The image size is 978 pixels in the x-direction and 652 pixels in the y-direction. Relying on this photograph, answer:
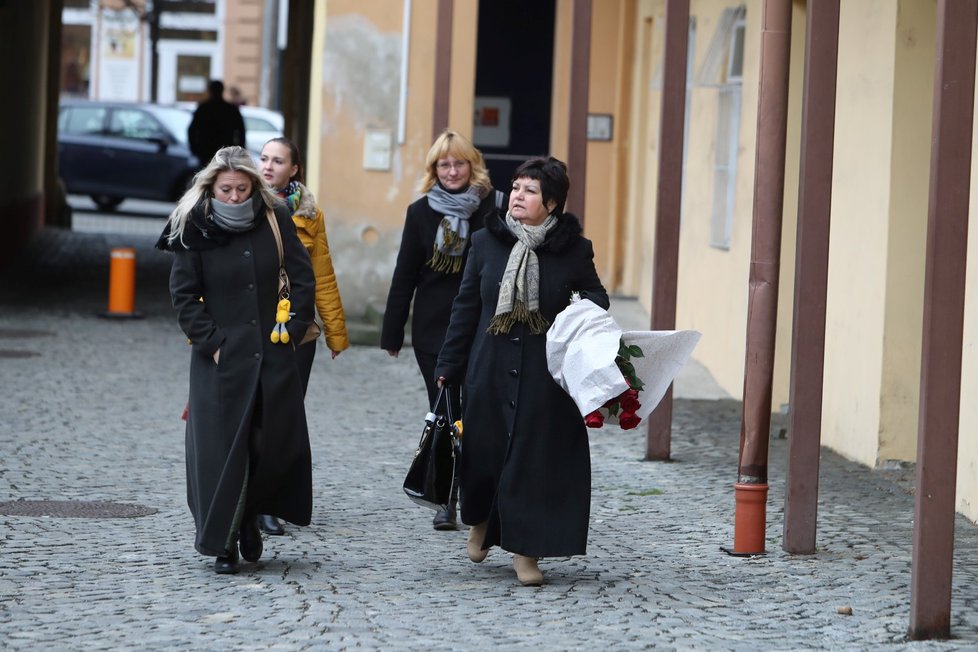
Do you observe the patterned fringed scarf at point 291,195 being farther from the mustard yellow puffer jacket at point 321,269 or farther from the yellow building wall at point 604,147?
the yellow building wall at point 604,147

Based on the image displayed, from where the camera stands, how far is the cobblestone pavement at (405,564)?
6.10 m

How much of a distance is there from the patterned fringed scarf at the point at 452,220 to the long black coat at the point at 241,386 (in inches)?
45.6

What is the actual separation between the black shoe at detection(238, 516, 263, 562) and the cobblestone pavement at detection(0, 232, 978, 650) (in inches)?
2.4

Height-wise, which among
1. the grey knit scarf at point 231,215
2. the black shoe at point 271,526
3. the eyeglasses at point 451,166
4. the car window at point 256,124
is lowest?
the black shoe at point 271,526

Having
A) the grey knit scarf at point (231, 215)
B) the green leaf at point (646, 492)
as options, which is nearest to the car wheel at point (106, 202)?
the green leaf at point (646, 492)

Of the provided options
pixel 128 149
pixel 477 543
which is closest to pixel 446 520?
pixel 477 543

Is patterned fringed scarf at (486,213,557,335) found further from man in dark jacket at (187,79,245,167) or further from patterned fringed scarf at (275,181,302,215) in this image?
man in dark jacket at (187,79,245,167)

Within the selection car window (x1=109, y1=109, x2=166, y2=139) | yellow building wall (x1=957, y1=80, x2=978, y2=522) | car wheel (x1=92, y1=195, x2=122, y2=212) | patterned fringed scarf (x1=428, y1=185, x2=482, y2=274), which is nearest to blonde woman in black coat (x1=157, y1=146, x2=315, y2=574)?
patterned fringed scarf (x1=428, y1=185, x2=482, y2=274)

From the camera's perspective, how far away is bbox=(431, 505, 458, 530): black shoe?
8.07m

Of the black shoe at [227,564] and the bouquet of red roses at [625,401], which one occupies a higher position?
the bouquet of red roses at [625,401]

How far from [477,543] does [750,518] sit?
3.83 feet

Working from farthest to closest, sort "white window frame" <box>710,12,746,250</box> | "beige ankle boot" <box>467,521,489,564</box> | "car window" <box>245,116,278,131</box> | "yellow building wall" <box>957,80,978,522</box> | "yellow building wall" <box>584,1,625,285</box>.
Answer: "car window" <box>245,116,278,131</box> < "yellow building wall" <box>584,1,625,285</box> < "white window frame" <box>710,12,746,250</box> < "yellow building wall" <box>957,80,978,522</box> < "beige ankle boot" <box>467,521,489,564</box>

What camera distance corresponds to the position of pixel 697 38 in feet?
50.0

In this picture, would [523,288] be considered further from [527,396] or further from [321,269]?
[321,269]
